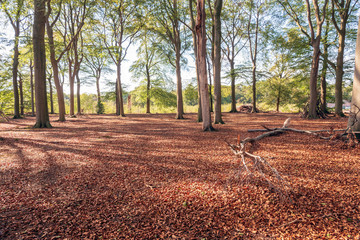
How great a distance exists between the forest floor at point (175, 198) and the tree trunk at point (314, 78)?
9357 mm

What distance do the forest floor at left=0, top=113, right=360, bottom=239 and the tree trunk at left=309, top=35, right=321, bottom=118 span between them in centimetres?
936

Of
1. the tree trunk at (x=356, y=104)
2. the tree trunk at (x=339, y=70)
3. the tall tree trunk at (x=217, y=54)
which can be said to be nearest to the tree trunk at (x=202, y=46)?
the tall tree trunk at (x=217, y=54)

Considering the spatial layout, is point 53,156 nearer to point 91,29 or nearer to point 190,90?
point 91,29

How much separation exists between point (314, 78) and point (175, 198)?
13.8 meters

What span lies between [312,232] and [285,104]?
2831 cm

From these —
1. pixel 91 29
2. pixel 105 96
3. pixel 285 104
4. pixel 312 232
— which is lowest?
pixel 312 232

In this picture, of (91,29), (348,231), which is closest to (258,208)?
(348,231)

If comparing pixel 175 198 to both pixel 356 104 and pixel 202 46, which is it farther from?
pixel 202 46

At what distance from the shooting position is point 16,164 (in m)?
4.24

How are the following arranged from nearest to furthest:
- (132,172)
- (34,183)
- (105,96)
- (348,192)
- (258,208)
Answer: (258,208)
(348,192)
(34,183)
(132,172)
(105,96)

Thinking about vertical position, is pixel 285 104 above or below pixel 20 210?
above

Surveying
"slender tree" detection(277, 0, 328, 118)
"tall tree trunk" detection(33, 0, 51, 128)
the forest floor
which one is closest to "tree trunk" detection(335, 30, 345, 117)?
"slender tree" detection(277, 0, 328, 118)

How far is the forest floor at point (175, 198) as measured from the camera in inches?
80.2

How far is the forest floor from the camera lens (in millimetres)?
2037
